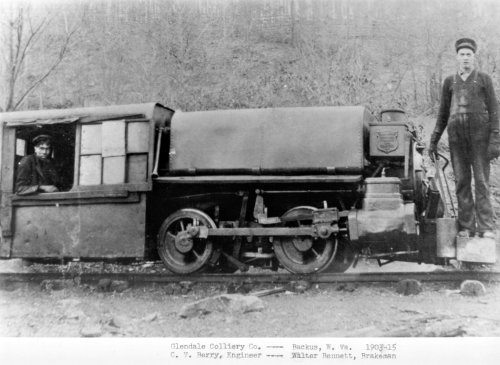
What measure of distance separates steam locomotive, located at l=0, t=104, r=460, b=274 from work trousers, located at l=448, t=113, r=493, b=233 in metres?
0.40

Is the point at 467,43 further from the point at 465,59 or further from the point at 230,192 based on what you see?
the point at 230,192

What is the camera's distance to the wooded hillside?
1224 cm

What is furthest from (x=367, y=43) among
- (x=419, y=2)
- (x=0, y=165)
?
(x=0, y=165)

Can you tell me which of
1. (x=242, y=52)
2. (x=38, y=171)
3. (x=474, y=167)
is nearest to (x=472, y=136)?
(x=474, y=167)

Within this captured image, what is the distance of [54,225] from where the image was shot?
6.34 meters

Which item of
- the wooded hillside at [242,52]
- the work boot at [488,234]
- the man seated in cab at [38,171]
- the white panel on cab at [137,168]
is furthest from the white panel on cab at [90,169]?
the wooded hillside at [242,52]

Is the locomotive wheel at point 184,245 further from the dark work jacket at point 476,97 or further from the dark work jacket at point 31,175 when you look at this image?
the dark work jacket at point 476,97

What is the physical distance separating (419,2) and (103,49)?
9.19 metres

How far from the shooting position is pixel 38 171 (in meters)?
6.65

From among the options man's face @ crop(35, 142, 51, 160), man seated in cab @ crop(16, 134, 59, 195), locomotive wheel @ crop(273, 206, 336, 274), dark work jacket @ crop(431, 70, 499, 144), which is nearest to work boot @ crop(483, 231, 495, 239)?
dark work jacket @ crop(431, 70, 499, 144)

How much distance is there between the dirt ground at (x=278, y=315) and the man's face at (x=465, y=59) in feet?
8.02

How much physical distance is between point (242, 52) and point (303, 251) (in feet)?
33.7

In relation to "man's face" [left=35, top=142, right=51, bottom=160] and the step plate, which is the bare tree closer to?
"man's face" [left=35, top=142, right=51, bottom=160]
